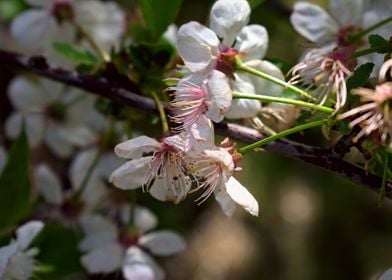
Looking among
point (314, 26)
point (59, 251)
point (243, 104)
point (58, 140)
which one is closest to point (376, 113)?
point (243, 104)

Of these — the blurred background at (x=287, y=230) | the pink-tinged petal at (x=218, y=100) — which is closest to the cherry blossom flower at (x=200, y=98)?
the pink-tinged petal at (x=218, y=100)

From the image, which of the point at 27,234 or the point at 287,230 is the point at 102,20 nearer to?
the point at 27,234

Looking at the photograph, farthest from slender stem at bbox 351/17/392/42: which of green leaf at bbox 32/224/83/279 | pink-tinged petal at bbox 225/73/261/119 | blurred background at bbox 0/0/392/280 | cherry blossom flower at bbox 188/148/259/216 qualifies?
blurred background at bbox 0/0/392/280

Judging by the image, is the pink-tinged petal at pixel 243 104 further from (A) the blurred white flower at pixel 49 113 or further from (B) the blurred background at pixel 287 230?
(B) the blurred background at pixel 287 230

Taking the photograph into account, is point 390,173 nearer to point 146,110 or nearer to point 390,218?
point 146,110

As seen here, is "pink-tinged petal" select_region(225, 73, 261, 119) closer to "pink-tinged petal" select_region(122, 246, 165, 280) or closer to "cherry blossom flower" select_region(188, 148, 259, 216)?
"cherry blossom flower" select_region(188, 148, 259, 216)

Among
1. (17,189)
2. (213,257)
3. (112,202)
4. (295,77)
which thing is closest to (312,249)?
(213,257)

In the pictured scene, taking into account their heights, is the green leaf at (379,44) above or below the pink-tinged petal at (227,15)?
above
